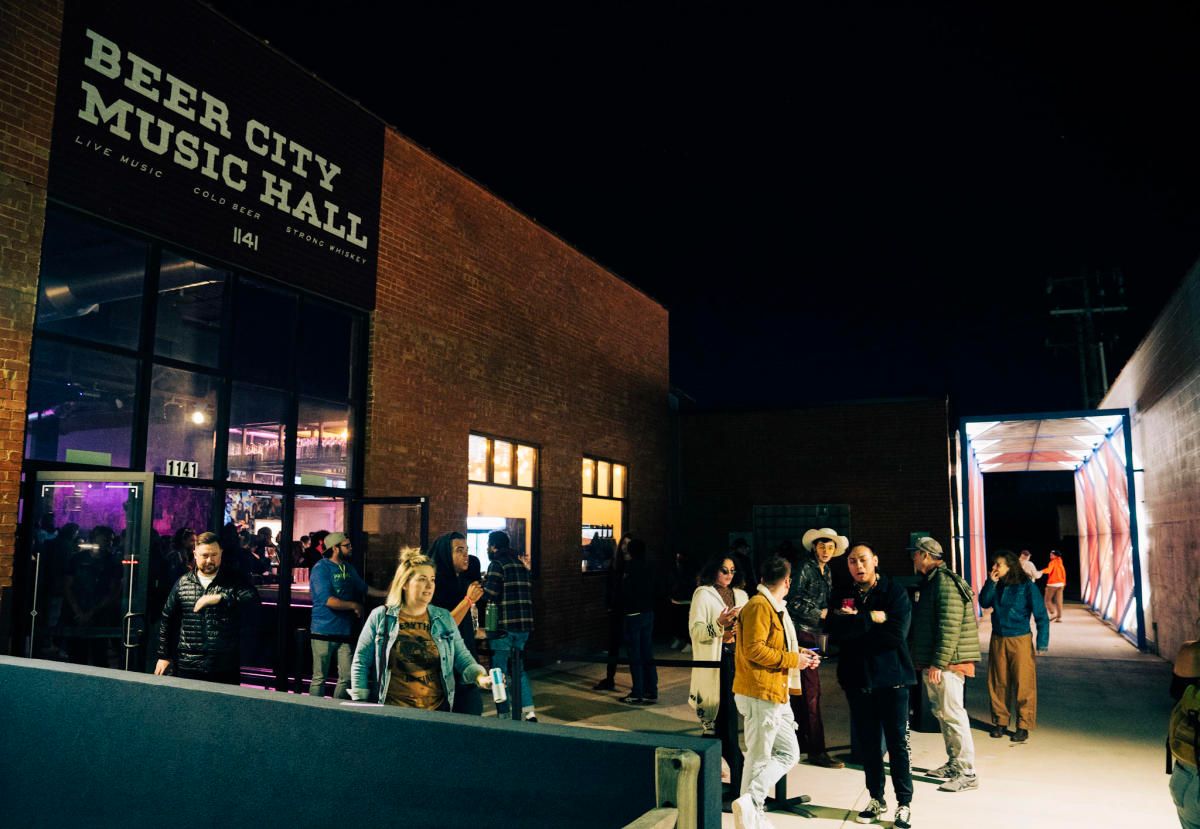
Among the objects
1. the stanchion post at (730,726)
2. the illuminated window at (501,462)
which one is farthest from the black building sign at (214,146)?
the stanchion post at (730,726)

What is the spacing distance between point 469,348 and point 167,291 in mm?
4706

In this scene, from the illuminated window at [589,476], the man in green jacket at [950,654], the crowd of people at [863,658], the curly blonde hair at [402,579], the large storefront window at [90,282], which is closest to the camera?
the curly blonde hair at [402,579]

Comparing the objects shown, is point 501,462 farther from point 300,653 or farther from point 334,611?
point 334,611

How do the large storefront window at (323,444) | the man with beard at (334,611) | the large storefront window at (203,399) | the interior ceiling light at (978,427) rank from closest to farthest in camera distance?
1. the large storefront window at (203,399)
2. the man with beard at (334,611)
3. the large storefront window at (323,444)
4. the interior ceiling light at (978,427)

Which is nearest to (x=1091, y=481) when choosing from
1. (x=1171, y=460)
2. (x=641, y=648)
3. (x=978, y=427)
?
(x=978, y=427)

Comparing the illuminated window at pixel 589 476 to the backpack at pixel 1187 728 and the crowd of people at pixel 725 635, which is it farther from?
the backpack at pixel 1187 728

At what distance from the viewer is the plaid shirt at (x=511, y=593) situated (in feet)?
29.1

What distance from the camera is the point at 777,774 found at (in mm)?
5582

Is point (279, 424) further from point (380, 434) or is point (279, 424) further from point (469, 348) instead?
point (469, 348)

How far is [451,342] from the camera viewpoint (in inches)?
487

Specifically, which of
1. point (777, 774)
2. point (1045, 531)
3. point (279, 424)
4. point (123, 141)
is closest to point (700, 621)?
point (777, 774)

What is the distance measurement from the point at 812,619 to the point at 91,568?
6.46 m

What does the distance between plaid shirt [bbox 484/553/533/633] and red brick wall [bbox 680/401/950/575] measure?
12101mm

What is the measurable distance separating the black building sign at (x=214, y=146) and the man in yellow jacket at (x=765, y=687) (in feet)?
22.1
